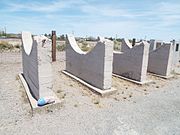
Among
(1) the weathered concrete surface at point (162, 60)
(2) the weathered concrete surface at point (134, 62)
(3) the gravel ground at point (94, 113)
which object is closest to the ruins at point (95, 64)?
(3) the gravel ground at point (94, 113)

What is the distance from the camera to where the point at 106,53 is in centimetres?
546

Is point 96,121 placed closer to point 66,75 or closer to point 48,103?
point 48,103

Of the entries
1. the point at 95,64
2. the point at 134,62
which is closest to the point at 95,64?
the point at 95,64

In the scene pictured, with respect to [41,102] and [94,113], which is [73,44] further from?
[94,113]

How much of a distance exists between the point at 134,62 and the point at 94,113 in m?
3.93

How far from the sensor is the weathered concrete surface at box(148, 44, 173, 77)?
8633 millimetres

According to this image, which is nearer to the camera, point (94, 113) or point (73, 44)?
point (94, 113)

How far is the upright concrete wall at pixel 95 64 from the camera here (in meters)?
5.54

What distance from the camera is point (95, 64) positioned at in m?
6.08

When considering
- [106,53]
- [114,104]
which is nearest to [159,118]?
[114,104]

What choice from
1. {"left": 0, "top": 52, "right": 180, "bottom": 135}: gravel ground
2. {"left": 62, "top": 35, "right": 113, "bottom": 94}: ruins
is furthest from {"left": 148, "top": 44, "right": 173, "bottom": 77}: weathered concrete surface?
{"left": 62, "top": 35, "right": 113, "bottom": 94}: ruins

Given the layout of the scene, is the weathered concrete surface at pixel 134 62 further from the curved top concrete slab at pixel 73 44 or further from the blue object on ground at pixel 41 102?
the blue object on ground at pixel 41 102

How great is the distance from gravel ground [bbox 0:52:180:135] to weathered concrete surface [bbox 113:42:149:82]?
95 cm

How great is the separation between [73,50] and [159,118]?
4.81 meters
